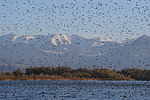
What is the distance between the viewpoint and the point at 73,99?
292ft

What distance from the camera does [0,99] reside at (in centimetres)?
8681

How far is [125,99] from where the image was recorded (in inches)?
3588

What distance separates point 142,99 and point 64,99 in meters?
15.2

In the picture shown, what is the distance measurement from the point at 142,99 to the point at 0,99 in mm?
27022

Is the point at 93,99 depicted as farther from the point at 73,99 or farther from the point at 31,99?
the point at 31,99

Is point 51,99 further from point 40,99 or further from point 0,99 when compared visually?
point 0,99

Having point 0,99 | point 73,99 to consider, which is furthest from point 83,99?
point 0,99

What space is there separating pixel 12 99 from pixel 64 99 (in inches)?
379

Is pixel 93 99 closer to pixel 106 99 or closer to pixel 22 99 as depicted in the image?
pixel 106 99

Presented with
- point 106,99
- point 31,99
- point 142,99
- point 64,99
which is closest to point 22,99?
point 31,99

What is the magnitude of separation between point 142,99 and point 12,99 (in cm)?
2478

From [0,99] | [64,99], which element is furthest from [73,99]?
[0,99]

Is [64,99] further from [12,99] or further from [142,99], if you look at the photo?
[142,99]

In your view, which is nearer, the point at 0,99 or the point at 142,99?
the point at 0,99
